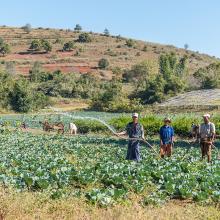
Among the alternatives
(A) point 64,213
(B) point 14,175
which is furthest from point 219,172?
(A) point 64,213

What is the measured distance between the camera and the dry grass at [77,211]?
9039mm

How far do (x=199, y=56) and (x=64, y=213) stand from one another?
5443 inches

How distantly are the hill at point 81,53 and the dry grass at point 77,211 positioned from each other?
9489 centimetres

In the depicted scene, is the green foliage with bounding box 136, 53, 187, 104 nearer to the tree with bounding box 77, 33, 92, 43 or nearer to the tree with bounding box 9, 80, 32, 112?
the tree with bounding box 9, 80, 32, 112

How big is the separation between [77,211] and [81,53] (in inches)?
4540

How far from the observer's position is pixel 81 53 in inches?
4870

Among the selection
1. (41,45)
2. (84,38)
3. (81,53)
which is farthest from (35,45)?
(84,38)

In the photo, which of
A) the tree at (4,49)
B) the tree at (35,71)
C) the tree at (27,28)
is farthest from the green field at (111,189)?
the tree at (27,28)

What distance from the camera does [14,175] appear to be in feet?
46.5

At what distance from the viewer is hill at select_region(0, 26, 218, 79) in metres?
112

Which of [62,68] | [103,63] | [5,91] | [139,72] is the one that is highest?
[103,63]

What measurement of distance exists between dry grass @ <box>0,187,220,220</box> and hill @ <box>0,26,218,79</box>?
94.9 m

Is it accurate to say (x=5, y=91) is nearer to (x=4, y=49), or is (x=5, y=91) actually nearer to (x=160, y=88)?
(x=160, y=88)

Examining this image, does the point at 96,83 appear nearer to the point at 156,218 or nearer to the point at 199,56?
the point at 199,56
